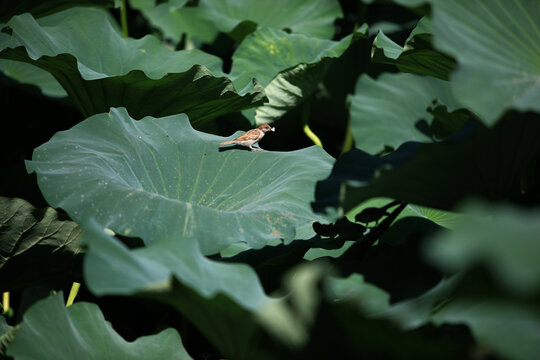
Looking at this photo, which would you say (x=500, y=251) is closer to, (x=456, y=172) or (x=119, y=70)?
(x=456, y=172)

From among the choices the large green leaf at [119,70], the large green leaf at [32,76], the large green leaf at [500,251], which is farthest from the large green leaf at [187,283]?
the large green leaf at [32,76]

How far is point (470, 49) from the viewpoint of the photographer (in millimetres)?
997

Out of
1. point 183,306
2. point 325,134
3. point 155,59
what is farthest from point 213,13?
point 183,306

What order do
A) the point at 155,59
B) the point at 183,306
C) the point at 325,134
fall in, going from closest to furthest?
the point at 183,306 → the point at 155,59 → the point at 325,134

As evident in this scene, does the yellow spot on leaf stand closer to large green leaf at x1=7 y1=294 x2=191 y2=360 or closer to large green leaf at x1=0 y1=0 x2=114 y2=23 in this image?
large green leaf at x1=0 y1=0 x2=114 y2=23

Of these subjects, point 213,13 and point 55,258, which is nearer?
point 55,258

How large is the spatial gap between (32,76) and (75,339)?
167 cm

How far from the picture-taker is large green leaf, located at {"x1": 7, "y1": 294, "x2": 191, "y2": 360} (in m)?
1.20

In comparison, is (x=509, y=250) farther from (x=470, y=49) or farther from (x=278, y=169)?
(x=278, y=169)

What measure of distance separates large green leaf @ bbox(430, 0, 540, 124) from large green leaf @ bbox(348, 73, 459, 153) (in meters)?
1.27

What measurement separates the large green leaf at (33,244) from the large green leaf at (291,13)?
66.8 inches

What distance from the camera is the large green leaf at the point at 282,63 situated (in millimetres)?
2225

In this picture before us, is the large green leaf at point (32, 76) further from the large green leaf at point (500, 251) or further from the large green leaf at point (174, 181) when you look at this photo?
the large green leaf at point (500, 251)

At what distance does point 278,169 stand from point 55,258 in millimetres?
707
